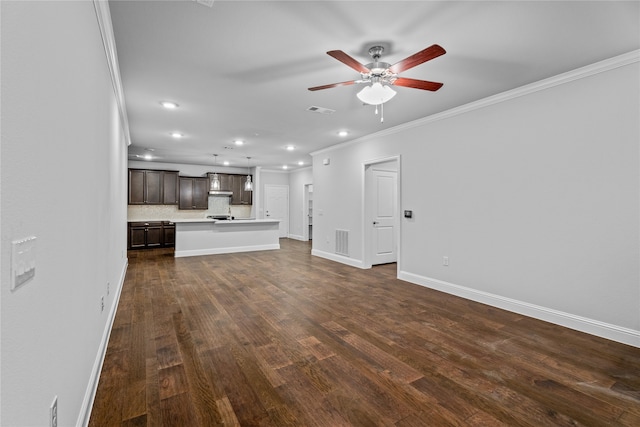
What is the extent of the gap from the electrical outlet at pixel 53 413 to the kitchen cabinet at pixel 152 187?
8469 millimetres

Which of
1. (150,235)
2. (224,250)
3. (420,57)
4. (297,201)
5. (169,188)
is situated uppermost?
(420,57)

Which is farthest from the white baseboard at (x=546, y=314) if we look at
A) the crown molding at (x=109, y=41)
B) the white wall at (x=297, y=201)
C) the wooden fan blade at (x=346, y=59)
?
the white wall at (x=297, y=201)

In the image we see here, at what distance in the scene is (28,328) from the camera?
907 millimetres

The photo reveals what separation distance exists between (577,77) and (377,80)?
218 centimetres

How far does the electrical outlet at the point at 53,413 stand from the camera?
1.09 meters

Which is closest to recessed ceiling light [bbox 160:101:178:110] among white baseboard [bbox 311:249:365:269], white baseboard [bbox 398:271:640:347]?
white baseboard [bbox 311:249:365:269]

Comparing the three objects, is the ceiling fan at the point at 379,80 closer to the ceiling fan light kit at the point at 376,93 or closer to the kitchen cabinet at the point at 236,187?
the ceiling fan light kit at the point at 376,93

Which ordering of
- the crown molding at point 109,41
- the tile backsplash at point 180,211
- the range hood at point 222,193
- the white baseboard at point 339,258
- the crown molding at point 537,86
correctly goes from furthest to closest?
the range hood at point 222,193 → the tile backsplash at point 180,211 → the white baseboard at point 339,258 → the crown molding at point 537,86 → the crown molding at point 109,41

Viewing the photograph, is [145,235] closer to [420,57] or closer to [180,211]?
[180,211]

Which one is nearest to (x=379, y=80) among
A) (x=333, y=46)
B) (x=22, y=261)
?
(x=333, y=46)

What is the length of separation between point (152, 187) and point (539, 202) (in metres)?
9.09

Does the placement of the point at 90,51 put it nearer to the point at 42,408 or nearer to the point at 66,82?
the point at 66,82

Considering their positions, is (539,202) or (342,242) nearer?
(539,202)

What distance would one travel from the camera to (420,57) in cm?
224
